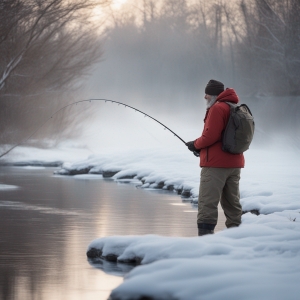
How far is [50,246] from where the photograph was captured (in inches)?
311

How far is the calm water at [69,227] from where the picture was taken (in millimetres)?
5977

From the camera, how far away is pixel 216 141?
23.4 feet

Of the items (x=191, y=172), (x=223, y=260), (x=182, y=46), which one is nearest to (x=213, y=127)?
(x=223, y=260)

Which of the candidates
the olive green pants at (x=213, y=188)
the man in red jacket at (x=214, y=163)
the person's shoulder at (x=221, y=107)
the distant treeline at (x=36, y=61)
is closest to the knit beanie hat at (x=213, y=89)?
the man in red jacket at (x=214, y=163)

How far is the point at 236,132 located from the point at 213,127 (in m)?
0.21

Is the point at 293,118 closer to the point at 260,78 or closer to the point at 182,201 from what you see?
the point at 260,78

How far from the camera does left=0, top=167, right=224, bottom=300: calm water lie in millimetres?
5977

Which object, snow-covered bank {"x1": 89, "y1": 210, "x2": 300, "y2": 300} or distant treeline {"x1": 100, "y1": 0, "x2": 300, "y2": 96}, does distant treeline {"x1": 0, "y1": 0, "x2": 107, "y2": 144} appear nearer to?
snow-covered bank {"x1": 89, "y1": 210, "x2": 300, "y2": 300}

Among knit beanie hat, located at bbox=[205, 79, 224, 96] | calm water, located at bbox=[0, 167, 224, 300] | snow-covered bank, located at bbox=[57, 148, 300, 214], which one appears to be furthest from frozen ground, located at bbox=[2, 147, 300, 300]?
knit beanie hat, located at bbox=[205, 79, 224, 96]

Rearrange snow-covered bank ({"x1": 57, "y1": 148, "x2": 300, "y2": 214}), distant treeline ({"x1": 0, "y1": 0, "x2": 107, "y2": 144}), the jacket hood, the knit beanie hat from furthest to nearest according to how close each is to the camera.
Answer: distant treeline ({"x1": 0, "y1": 0, "x2": 107, "y2": 144}) < snow-covered bank ({"x1": 57, "y1": 148, "x2": 300, "y2": 214}) < the knit beanie hat < the jacket hood

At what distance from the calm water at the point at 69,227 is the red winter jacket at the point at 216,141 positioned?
1.30 m

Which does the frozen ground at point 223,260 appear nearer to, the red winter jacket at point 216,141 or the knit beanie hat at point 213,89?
the red winter jacket at point 216,141

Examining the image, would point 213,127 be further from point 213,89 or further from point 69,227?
point 69,227

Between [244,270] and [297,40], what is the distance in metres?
42.3
